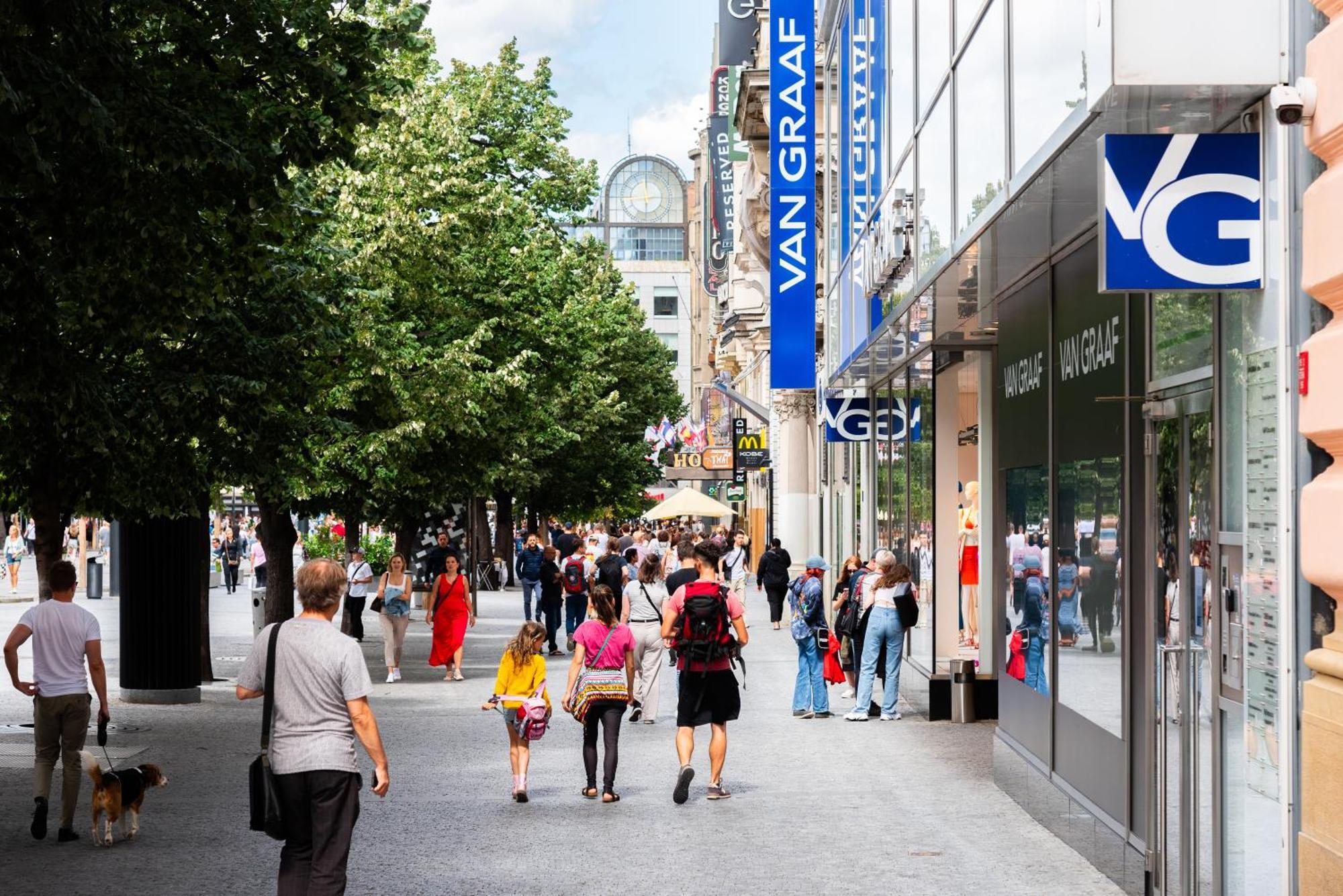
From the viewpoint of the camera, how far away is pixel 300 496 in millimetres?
24578

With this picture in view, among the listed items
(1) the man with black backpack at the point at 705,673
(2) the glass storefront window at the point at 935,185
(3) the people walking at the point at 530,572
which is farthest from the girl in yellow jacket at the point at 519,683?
(3) the people walking at the point at 530,572

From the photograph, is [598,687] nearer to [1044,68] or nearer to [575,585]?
[1044,68]

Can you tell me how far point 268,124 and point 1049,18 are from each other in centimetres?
516

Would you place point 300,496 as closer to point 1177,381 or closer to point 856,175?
point 856,175

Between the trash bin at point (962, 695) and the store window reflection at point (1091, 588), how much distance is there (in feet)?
19.9

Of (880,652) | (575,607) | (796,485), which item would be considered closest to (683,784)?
(880,652)

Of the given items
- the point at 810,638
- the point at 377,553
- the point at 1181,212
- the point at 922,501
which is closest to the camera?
the point at 1181,212

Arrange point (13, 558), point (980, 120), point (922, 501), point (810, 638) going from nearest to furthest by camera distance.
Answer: point (980, 120) < point (810, 638) < point (922, 501) < point (13, 558)

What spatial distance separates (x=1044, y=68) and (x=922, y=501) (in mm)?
11102

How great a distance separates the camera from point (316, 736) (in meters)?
7.36

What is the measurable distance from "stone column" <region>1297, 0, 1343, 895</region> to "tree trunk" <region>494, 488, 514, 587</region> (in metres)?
48.6

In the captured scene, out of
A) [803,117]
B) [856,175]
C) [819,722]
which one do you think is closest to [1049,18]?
[819,722]

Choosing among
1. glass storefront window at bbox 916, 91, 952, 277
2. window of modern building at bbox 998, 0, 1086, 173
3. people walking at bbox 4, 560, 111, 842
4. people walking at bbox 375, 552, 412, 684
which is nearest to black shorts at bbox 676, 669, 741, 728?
glass storefront window at bbox 916, 91, 952, 277

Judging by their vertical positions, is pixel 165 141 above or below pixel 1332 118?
above
